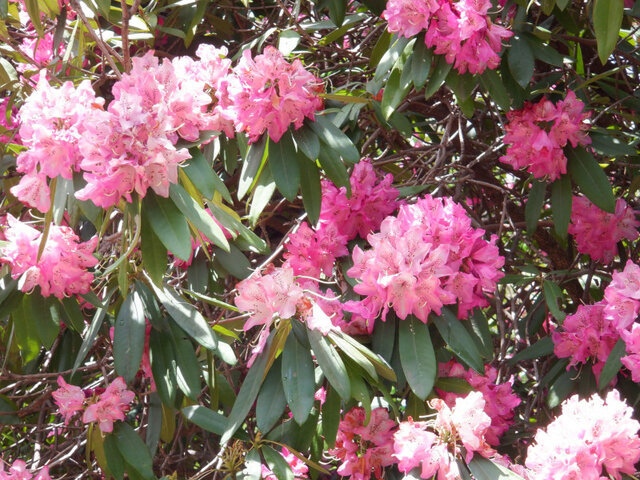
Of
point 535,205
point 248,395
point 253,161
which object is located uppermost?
point 253,161

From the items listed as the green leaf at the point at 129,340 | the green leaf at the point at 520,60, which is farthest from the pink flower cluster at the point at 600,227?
the green leaf at the point at 129,340

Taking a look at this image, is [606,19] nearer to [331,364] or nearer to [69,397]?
[331,364]

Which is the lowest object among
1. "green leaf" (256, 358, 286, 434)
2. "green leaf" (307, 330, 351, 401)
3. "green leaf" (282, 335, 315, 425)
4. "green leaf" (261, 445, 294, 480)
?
"green leaf" (261, 445, 294, 480)

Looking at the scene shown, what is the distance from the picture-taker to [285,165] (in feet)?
5.31

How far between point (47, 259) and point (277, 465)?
63 cm

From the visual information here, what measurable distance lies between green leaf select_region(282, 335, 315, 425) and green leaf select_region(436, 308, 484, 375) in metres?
0.26

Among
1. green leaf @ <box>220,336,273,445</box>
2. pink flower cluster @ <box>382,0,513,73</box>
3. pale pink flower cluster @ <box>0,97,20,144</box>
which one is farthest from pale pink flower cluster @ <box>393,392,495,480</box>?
pale pink flower cluster @ <box>0,97,20,144</box>

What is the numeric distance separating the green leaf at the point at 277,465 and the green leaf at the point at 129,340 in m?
0.33

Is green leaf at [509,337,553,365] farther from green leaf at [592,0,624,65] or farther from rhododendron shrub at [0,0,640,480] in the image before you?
green leaf at [592,0,624,65]

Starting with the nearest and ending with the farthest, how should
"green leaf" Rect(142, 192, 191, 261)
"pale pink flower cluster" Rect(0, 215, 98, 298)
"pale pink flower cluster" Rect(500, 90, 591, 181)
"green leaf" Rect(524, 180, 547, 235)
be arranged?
"green leaf" Rect(142, 192, 191, 261), "pale pink flower cluster" Rect(0, 215, 98, 298), "pale pink flower cluster" Rect(500, 90, 591, 181), "green leaf" Rect(524, 180, 547, 235)

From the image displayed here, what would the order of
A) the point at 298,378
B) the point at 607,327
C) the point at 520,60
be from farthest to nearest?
the point at 520,60
the point at 607,327
the point at 298,378

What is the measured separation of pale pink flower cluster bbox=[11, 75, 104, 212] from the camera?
1351 millimetres

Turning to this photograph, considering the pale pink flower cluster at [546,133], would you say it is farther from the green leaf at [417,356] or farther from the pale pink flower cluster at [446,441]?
the pale pink flower cluster at [446,441]

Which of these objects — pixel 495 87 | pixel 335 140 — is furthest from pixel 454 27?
pixel 335 140
